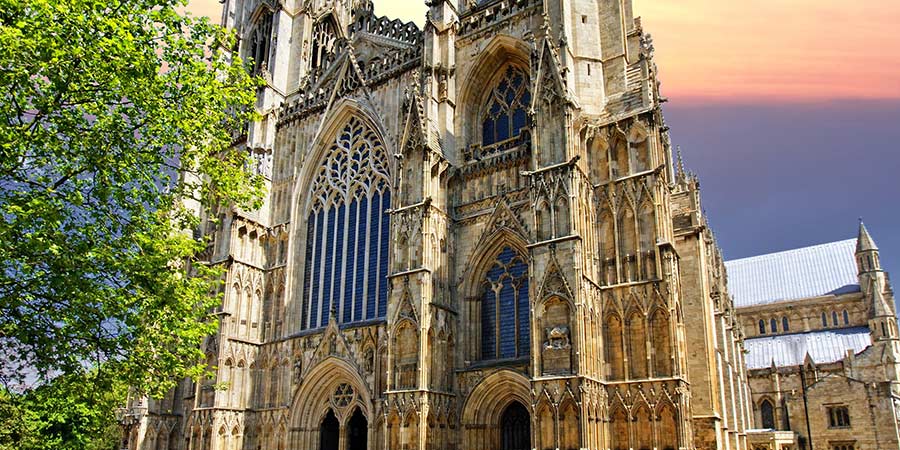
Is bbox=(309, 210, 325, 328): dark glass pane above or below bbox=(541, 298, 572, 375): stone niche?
above

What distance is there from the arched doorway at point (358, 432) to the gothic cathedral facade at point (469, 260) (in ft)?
0.26

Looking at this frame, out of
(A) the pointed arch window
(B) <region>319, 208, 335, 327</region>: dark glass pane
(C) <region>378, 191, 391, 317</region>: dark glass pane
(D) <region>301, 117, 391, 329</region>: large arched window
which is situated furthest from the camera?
(A) the pointed arch window

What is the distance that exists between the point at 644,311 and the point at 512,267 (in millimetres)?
4794

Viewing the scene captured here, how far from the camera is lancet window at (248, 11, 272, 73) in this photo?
3506cm

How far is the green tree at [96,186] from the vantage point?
447 inches

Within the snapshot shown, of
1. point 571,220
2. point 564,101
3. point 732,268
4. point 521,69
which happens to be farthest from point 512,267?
point 732,268

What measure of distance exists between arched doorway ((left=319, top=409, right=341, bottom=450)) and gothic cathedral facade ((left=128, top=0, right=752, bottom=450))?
2.9 inches

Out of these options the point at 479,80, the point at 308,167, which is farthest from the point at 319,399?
the point at 479,80

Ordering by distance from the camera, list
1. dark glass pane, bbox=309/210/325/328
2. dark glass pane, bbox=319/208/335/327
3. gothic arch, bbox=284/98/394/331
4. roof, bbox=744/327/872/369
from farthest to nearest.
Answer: roof, bbox=744/327/872/369
gothic arch, bbox=284/98/394/331
dark glass pane, bbox=309/210/325/328
dark glass pane, bbox=319/208/335/327

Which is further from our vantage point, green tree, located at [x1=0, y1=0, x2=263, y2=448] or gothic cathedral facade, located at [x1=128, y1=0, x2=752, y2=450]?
gothic cathedral facade, located at [x1=128, y1=0, x2=752, y2=450]

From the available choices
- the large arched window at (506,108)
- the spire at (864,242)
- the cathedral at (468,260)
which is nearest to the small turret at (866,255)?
the spire at (864,242)

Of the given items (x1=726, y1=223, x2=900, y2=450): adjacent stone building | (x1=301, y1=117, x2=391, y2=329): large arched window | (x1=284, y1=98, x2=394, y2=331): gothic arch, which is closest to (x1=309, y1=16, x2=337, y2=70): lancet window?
(x1=284, y1=98, x2=394, y2=331): gothic arch

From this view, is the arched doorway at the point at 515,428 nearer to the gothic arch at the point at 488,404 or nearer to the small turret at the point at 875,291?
the gothic arch at the point at 488,404

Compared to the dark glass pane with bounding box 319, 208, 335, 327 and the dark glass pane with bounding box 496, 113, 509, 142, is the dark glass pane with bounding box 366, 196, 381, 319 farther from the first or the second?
the dark glass pane with bounding box 496, 113, 509, 142
